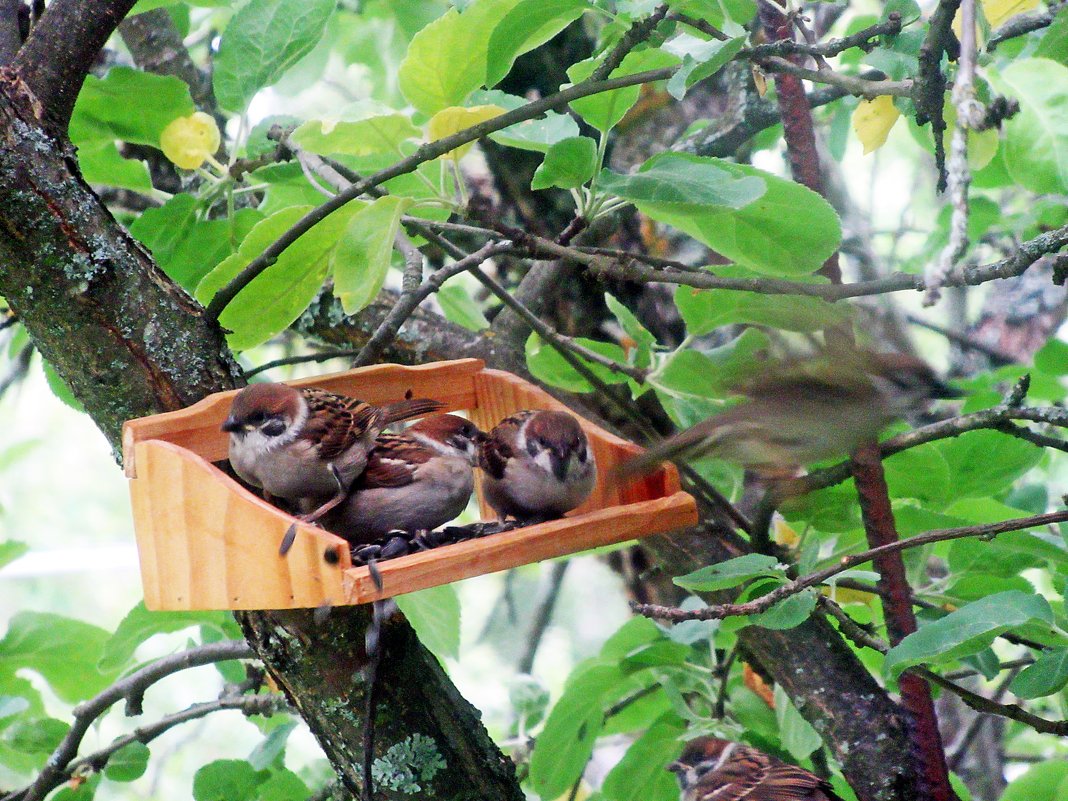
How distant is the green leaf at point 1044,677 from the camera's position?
144 centimetres

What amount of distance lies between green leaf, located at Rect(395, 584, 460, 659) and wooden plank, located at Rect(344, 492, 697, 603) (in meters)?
0.59

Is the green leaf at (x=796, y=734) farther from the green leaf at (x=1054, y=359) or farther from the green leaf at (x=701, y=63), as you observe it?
the green leaf at (x=701, y=63)

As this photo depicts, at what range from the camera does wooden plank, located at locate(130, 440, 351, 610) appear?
1.27m

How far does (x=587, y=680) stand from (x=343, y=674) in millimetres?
614

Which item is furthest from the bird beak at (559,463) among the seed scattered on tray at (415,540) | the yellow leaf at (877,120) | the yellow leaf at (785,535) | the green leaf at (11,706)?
the green leaf at (11,706)

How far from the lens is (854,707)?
1.91 metres

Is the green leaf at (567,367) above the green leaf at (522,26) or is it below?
below

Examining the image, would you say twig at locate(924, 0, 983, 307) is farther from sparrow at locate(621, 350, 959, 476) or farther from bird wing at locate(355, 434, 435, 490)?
bird wing at locate(355, 434, 435, 490)

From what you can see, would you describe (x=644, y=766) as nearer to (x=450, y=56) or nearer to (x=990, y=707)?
(x=990, y=707)

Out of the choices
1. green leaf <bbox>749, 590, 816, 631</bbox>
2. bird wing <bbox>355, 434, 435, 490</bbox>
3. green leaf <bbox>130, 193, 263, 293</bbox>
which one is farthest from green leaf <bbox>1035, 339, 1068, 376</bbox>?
green leaf <bbox>130, 193, 263, 293</bbox>

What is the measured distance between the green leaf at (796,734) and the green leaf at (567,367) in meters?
0.73

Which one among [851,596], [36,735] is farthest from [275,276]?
[851,596]

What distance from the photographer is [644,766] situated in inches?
84.0

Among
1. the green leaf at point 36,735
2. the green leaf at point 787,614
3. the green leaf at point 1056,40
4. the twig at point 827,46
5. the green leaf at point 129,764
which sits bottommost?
the green leaf at point 129,764
